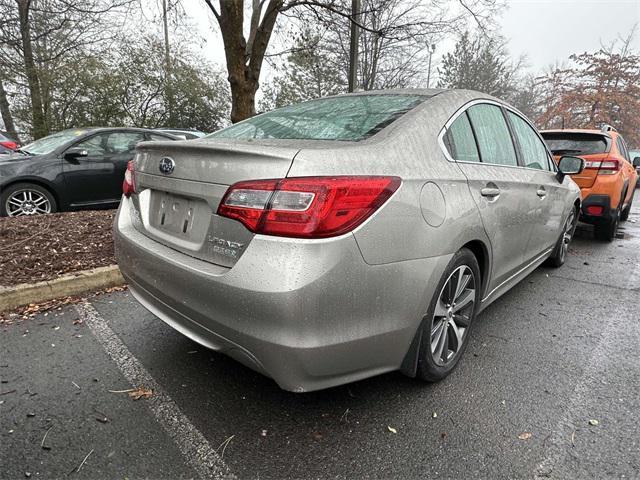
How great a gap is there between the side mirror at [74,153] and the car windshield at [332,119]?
4.19m

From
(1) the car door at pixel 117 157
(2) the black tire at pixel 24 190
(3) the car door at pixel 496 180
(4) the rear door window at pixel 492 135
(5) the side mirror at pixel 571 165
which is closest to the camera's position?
(3) the car door at pixel 496 180

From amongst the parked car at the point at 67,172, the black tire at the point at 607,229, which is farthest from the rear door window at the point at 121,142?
the black tire at the point at 607,229

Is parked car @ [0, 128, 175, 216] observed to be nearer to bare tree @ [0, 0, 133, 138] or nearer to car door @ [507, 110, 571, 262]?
car door @ [507, 110, 571, 262]

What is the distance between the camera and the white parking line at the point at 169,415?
5.36 ft

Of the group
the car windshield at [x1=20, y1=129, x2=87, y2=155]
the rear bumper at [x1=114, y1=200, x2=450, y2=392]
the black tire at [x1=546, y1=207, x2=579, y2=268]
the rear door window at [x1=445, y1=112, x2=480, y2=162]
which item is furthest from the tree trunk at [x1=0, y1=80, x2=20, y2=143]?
the black tire at [x1=546, y1=207, x2=579, y2=268]

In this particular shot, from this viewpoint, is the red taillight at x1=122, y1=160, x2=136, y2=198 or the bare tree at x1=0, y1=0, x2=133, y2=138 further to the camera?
the bare tree at x1=0, y1=0, x2=133, y2=138

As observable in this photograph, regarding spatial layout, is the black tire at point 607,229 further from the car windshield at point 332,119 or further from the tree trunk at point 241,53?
the tree trunk at point 241,53

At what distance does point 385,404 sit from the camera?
2039 millimetres

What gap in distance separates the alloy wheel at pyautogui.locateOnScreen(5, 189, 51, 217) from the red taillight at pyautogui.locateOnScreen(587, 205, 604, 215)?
24.7 feet

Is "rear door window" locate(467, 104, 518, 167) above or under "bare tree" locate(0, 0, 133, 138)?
under

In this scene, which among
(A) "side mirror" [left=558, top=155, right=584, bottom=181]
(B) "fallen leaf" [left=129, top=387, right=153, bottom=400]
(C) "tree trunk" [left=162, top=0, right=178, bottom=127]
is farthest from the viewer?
(C) "tree trunk" [left=162, top=0, right=178, bottom=127]

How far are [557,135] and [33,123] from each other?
17381 mm

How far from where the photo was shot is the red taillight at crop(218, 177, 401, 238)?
1.46 m

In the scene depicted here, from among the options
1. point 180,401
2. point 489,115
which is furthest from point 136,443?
point 489,115
